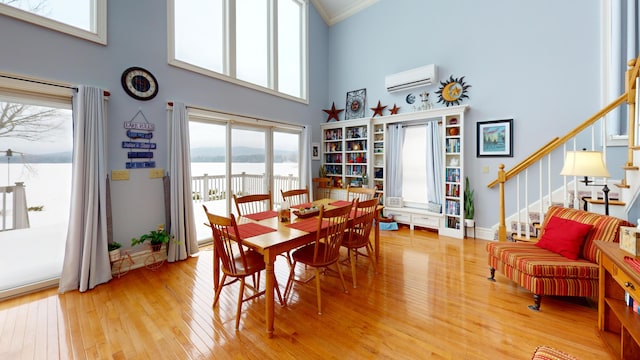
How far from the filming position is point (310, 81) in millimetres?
5676

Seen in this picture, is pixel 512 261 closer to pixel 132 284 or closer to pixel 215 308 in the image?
pixel 215 308

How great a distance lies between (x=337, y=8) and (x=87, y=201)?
19.5 ft

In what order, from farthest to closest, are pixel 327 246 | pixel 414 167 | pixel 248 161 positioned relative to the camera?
pixel 414 167
pixel 248 161
pixel 327 246

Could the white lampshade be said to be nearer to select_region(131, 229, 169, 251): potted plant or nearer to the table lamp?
the table lamp

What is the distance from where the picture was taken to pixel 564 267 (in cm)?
216

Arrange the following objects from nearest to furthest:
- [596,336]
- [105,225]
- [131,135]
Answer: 1. [596,336]
2. [105,225]
3. [131,135]

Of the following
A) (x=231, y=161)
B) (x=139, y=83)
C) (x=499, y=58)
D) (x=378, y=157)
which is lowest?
(x=231, y=161)

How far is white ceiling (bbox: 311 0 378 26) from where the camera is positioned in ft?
18.1

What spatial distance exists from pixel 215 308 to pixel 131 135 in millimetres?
2345

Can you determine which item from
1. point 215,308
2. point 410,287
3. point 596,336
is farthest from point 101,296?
point 596,336

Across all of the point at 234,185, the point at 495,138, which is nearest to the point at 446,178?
the point at 495,138

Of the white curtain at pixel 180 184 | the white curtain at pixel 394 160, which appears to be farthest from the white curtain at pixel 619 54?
the white curtain at pixel 180 184

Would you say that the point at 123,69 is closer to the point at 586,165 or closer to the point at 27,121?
the point at 27,121

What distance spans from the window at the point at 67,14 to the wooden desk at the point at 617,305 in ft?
16.3
